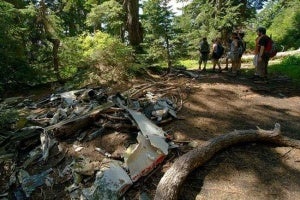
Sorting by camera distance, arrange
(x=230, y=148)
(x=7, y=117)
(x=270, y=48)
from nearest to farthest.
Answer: (x=230, y=148), (x=7, y=117), (x=270, y=48)

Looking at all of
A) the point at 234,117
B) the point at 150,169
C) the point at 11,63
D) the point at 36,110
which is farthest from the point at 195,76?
the point at 11,63

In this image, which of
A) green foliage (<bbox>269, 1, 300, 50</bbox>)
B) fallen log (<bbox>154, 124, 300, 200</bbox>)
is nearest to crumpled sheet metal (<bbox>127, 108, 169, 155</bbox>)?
fallen log (<bbox>154, 124, 300, 200</bbox>)

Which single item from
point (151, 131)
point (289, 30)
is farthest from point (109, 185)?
point (289, 30)

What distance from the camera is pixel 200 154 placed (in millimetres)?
5555

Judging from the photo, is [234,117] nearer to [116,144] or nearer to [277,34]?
[116,144]

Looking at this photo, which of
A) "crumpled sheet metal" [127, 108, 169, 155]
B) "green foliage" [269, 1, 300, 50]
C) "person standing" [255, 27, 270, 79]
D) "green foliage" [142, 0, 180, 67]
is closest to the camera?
"crumpled sheet metal" [127, 108, 169, 155]

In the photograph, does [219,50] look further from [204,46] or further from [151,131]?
[151,131]

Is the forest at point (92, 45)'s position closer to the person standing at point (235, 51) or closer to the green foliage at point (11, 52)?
the green foliage at point (11, 52)

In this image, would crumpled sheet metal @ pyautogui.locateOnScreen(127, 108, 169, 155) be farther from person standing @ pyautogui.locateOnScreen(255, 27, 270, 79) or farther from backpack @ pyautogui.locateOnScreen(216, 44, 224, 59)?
backpack @ pyautogui.locateOnScreen(216, 44, 224, 59)

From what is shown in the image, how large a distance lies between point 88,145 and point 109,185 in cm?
166

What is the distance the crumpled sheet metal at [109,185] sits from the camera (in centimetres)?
511

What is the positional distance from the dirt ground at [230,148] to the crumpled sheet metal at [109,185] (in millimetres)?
212

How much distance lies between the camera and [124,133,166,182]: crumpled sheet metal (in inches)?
217

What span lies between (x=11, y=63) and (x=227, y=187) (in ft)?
Result: 33.0
